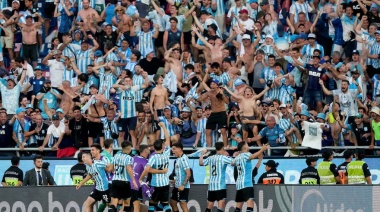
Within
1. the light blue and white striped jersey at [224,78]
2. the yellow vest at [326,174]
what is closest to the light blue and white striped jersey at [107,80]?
the light blue and white striped jersey at [224,78]

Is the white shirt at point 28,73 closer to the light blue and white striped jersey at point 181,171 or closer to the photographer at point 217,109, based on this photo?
the photographer at point 217,109

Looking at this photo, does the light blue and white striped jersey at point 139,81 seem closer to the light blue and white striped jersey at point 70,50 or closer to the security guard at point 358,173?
the light blue and white striped jersey at point 70,50

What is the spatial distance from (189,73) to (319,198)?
845 centimetres

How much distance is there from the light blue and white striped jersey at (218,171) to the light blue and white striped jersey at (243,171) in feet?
1.04

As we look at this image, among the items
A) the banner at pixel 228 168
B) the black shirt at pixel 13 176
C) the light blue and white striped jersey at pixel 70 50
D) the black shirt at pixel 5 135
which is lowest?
the black shirt at pixel 13 176

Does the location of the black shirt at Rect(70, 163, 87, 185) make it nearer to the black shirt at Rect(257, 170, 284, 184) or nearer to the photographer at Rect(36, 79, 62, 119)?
the black shirt at Rect(257, 170, 284, 184)

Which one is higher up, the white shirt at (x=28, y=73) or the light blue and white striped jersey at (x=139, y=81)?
the white shirt at (x=28, y=73)

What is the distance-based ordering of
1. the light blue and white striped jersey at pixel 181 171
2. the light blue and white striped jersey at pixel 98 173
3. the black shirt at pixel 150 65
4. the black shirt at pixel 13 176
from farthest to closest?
the black shirt at pixel 150 65, the black shirt at pixel 13 176, the light blue and white striped jersey at pixel 181 171, the light blue and white striped jersey at pixel 98 173

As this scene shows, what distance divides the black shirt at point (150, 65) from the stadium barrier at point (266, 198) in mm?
7134

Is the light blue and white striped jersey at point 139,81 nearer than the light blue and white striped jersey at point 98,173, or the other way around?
the light blue and white striped jersey at point 98,173

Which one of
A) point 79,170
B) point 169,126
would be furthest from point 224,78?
point 79,170

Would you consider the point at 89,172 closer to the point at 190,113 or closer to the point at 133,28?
the point at 190,113

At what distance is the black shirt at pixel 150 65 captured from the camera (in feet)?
117

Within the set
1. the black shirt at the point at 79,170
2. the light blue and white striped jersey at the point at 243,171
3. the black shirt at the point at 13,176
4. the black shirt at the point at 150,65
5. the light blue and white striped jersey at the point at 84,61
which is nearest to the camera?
the light blue and white striped jersey at the point at 243,171
